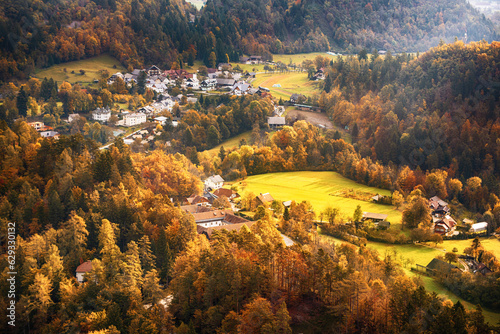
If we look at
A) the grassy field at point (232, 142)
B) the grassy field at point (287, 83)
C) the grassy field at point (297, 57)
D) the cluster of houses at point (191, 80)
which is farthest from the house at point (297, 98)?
the grassy field at point (297, 57)

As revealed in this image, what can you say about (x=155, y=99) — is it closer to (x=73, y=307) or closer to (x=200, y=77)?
(x=200, y=77)

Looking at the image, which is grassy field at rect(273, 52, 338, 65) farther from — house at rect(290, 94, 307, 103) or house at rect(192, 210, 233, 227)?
house at rect(192, 210, 233, 227)

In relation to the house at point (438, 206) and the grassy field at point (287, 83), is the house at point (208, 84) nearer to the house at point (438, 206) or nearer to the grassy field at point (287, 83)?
the grassy field at point (287, 83)

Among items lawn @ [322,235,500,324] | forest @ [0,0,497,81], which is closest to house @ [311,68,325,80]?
forest @ [0,0,497,81]

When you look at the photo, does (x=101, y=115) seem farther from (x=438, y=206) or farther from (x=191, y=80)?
(x=438, y=206)

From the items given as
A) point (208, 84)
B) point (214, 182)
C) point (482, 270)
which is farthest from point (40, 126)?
point (482, 270)

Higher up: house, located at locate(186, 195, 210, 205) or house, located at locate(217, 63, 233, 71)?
house, located at locate(217, 63, 233, 71)
